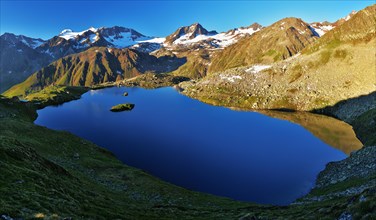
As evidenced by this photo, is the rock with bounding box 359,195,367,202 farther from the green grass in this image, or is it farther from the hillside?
the hillside

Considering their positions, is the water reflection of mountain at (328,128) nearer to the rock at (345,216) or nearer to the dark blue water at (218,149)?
the dark blue water at (218,149)

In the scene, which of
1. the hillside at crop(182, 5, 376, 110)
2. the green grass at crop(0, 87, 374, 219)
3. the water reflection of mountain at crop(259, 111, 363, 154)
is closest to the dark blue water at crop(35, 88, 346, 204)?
the water reflection of mountain at crop(259, 111, 363, 154)

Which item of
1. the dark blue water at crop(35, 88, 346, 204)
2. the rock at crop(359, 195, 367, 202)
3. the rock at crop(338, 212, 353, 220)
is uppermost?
the dark blue water at crop(35, 88, 346, 204)

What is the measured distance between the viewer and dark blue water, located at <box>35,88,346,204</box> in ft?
208

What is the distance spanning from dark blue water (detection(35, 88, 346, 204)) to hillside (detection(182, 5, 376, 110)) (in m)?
24.7

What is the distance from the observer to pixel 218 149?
87.4 meters

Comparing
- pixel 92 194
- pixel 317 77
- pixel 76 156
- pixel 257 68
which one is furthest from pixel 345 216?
pixel 257 68

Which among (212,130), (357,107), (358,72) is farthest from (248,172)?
(358,72)

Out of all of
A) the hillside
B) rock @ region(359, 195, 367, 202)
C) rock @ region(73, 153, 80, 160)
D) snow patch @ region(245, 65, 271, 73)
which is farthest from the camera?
snow patch @ region(245, 65, 271, 73)

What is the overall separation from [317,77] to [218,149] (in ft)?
301

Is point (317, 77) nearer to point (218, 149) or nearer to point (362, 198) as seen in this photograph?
point (218, 149)

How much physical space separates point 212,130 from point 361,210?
89.9 metres

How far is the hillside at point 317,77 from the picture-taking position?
136250 millimetres

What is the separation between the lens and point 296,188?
199 ft
